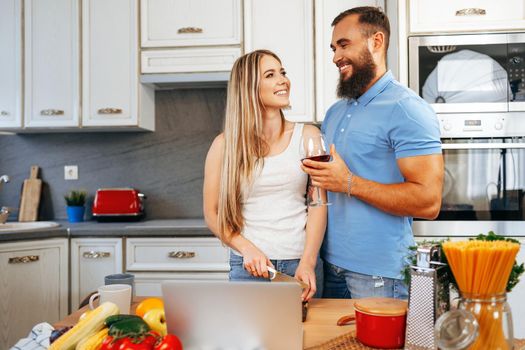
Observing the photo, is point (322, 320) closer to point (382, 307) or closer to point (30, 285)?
point (382, 307)

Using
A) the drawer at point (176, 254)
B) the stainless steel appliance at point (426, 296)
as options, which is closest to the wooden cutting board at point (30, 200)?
the drawer at point (176, 254)

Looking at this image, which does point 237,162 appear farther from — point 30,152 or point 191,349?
point 30,152

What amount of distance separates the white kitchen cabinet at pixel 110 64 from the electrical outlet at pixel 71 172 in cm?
52

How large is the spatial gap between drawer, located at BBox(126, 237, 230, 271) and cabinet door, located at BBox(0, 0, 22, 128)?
1.17 meters

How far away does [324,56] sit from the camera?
2.93m

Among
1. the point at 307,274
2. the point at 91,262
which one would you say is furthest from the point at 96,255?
the point at 307,274

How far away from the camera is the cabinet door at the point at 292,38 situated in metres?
2.94

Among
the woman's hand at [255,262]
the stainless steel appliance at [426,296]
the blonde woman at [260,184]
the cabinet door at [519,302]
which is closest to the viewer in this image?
the stainless steel appliance at [426,296]

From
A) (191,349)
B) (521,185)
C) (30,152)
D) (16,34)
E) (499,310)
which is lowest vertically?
(191,349)

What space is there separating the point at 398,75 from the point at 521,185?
2.72 ft

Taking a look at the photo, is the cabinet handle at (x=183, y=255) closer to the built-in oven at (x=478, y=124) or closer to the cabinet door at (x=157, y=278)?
the cabinet door at (x=157, y=278)

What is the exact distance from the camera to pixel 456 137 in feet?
8.14

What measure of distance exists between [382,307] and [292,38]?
7.29 feet

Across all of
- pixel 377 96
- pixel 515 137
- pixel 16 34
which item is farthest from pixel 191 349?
pixel 16 34
